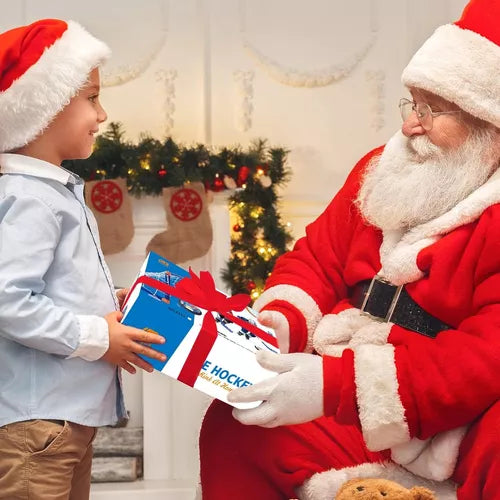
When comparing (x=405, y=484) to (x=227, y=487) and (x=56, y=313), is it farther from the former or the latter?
(x=56, y=313)

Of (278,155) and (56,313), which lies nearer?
(56,313)

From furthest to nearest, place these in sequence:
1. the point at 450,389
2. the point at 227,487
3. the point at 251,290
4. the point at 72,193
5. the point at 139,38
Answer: the point at 139,38
the point at 251,290
the point at 72,193
the point at 227,487
the point at 450,389

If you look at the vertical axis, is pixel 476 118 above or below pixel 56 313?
above

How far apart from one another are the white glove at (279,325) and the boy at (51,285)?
32 cm

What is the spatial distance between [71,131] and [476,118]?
0.87 metres

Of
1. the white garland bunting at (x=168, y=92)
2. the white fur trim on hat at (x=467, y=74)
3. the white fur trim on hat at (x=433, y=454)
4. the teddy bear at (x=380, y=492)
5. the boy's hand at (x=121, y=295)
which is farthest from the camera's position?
the white garland bunting at (x=168, y=92)

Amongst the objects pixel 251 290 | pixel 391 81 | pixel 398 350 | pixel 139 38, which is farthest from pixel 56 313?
pixel 391 81

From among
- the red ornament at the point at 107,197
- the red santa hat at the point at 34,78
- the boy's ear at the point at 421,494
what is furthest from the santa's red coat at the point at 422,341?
the red ornament at the point at 107,197

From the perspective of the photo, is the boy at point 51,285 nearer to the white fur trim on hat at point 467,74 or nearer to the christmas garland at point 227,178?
the white fur trim on hat at point 467,74

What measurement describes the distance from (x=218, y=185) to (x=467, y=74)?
5.98 ft

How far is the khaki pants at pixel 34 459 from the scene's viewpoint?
177 cm

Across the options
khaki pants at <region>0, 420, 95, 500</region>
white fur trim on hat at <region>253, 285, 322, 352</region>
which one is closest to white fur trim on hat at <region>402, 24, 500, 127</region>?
white fur trim on hat at <region>253, 285, 322, 352</region>

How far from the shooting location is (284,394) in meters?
1.69

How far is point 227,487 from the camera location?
183cm
